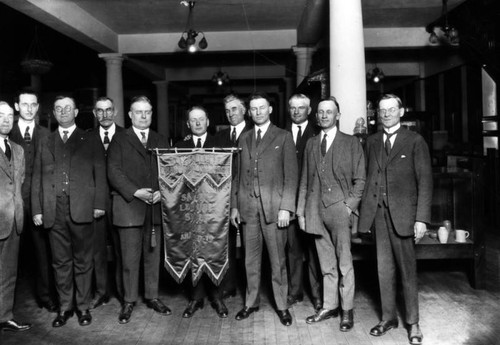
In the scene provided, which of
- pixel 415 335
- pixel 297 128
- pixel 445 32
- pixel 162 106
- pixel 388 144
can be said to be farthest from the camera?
pixel 162 106

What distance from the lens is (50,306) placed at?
14.0 ft

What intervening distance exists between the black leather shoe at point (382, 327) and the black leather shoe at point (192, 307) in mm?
1485

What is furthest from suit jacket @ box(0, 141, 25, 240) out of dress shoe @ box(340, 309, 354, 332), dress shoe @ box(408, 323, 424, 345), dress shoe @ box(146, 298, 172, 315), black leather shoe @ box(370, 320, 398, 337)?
dress shoe @ box(408, 323, 424, 345)

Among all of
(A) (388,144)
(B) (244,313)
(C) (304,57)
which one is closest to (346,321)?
(B) (244,313)

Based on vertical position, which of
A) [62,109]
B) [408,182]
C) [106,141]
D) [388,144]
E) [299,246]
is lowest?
[299,246]

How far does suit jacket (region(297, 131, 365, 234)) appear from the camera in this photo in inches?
145

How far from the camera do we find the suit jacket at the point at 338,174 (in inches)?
145

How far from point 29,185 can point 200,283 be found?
1735mm

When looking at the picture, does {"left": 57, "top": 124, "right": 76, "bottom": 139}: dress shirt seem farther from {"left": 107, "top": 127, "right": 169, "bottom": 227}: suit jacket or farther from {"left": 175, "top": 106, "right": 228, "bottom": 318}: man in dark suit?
{"left": 175, "top": 106, "right": 228, "bottom": 318}: man in dark suit

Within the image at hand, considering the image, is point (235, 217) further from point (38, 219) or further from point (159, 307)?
point (38, 219)

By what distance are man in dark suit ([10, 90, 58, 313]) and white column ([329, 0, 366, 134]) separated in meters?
3.04

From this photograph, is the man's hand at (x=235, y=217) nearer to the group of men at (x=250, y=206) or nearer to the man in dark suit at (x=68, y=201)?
the group of men at (x=250, y=206)

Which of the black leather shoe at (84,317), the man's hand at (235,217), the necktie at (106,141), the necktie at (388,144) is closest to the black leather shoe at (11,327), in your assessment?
the black leather shoe at (84,317)

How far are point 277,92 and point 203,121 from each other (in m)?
15.2
